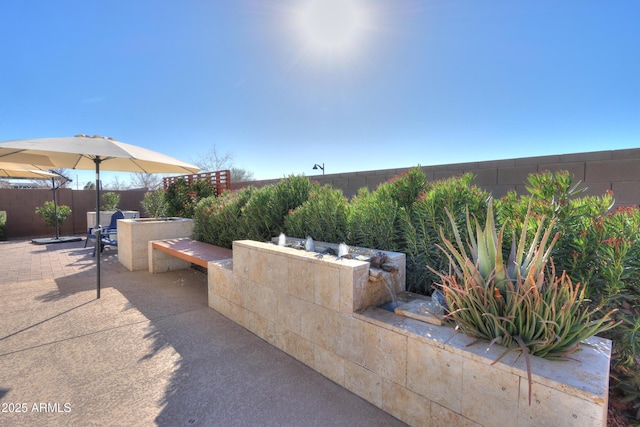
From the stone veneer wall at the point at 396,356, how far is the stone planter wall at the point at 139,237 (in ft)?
12.4

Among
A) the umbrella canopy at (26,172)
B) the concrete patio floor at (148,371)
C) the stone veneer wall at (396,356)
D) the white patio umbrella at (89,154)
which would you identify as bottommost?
the concrete patio floor at (148,371)

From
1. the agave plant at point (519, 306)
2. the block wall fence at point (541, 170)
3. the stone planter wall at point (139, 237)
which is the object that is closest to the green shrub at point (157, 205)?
the stone planter wall at point (139, 237)

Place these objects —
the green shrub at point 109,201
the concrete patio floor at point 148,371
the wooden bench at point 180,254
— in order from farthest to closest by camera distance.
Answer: the green shrub at point 109,201
the wooden bench at point 180,254
the concrete patio floor at point 148,371

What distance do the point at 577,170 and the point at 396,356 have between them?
352 centimetres

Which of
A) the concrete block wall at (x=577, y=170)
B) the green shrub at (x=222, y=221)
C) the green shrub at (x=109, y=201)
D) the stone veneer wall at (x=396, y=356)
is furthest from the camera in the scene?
the green shrub at (x=109, y=201)

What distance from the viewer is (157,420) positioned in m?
1.88

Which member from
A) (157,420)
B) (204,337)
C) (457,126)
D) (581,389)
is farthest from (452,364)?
(457,126)

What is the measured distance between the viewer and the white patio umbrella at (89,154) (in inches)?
137

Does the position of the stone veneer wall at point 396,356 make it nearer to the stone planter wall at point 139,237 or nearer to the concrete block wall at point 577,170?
the concrete block wall at point 577,170

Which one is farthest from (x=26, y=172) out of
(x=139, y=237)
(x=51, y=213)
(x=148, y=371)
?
(x=148, y=371)

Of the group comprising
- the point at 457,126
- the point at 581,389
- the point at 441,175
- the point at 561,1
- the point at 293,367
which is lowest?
the point at 293,367

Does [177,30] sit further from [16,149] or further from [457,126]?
[457,126]

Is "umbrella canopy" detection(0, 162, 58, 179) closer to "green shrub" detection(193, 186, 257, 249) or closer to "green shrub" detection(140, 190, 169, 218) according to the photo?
"green shrub" detection(140, 190, 169, 218)

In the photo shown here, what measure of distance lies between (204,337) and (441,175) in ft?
13.4
